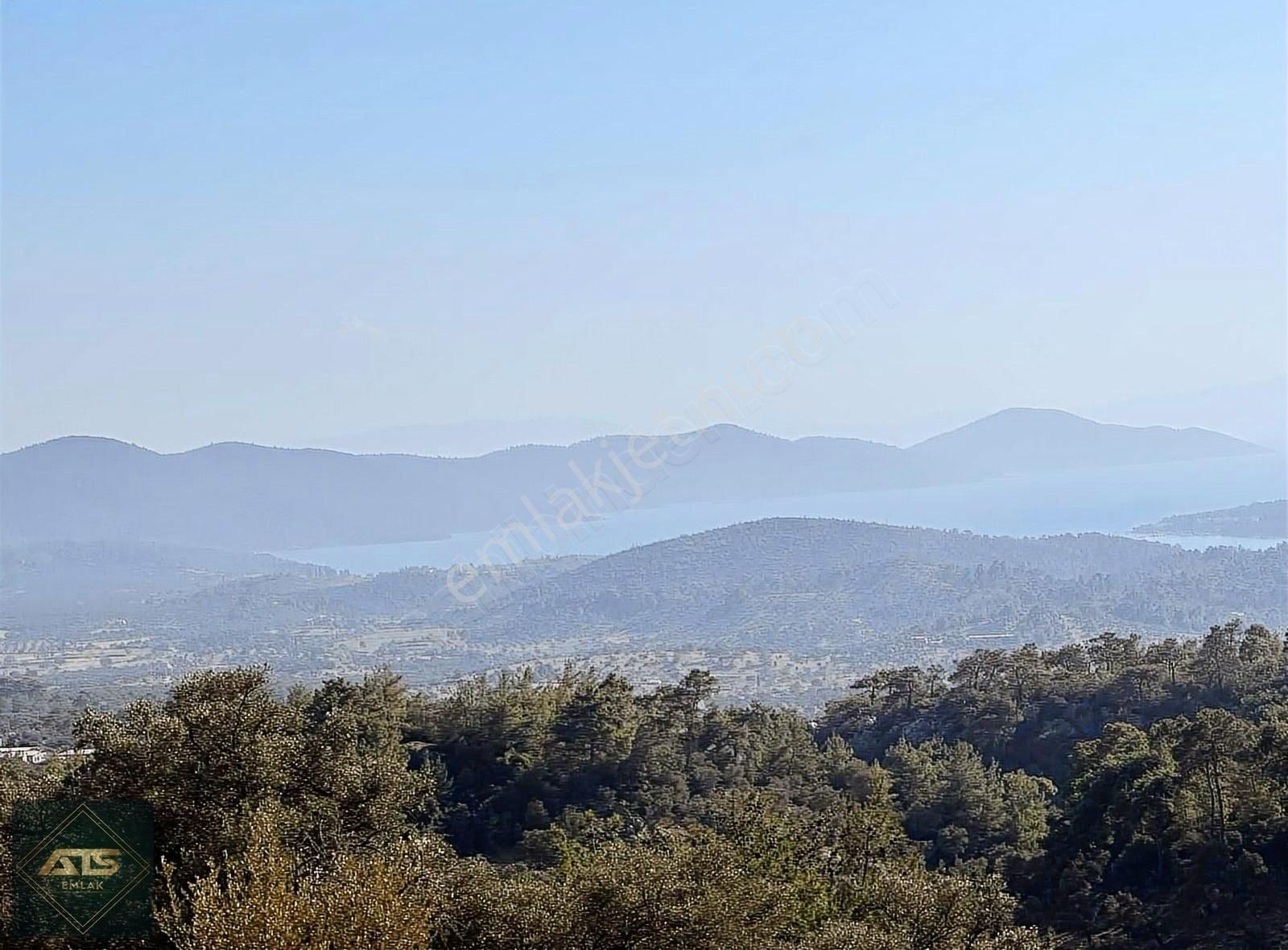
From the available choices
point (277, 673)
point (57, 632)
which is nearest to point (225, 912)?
point (277, 673)

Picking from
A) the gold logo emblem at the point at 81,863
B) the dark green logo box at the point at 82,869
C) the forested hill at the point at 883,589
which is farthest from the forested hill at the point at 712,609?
the gold logo emblem at the point at 81,863

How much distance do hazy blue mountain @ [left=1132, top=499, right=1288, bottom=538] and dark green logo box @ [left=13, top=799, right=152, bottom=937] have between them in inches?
5824

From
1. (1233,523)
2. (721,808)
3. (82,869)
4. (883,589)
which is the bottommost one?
(883,589)

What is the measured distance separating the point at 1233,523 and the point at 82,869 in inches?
6285

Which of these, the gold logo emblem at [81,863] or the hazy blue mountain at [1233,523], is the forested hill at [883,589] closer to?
the hazy blue mountain at [1233,523]

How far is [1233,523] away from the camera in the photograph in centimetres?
15025

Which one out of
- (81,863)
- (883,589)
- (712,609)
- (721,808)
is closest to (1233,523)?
(883,589)

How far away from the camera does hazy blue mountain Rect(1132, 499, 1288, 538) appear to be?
5595 inches

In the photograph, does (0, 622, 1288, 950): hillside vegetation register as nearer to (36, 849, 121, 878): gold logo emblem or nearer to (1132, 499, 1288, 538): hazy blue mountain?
(36, 849, 121, 878): gold logo emblem

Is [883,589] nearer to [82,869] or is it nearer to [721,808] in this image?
[721,808]

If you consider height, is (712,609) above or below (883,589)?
below

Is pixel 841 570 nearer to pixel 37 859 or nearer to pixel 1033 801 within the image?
pixel 1033 801

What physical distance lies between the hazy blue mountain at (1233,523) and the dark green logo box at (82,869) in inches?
5824

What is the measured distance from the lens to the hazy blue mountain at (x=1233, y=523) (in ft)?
466
